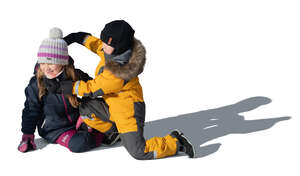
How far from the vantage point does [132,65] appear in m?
4.58

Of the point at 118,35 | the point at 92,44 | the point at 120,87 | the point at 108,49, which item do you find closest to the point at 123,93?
the point at 120,87

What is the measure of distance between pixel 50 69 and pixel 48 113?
44cm

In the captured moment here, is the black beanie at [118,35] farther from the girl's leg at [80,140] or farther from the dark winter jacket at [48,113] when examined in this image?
the girl's leg at [80,140]

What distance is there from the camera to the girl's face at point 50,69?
185 inches

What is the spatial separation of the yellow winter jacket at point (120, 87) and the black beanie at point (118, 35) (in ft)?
0.31

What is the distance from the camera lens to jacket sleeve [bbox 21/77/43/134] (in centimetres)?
485

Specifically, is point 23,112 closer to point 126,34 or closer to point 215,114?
point 126,34

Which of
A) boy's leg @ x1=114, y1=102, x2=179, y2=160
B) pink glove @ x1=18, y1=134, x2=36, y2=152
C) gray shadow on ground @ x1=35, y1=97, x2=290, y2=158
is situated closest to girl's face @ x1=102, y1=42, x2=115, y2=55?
boy's leg @ x1=114, y1=102, x2=179, y2=160

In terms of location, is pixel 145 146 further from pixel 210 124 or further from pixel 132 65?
pixel 210 124

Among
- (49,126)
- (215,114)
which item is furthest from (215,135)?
(49,126)

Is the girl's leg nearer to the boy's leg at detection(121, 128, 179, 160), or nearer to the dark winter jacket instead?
the dark winter jacket

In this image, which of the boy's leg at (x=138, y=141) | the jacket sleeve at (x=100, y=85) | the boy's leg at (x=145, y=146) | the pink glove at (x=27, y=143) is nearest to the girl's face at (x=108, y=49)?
the jacket sleeve at (x=100, y=85)

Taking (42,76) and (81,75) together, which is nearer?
(42,76)

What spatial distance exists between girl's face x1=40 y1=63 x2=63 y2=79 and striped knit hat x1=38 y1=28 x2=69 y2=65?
4 cm
